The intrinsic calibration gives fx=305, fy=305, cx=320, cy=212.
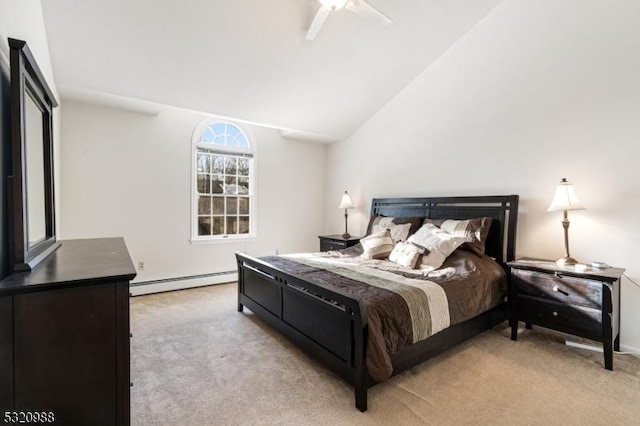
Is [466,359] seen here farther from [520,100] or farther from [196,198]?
[196,198]

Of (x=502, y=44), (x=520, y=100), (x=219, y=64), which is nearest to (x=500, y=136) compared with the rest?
(x=520, y=100)

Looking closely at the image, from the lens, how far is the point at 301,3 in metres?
2.73

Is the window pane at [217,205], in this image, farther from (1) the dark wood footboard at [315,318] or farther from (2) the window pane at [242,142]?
(1) the dark wood footboard at [315,318]

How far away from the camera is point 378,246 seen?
138 inches

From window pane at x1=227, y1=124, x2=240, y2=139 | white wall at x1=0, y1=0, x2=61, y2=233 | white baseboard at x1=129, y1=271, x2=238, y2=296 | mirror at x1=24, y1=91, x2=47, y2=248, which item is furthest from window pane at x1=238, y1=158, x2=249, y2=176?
mirror at x1=24, y1=91, x2=47, y2=248

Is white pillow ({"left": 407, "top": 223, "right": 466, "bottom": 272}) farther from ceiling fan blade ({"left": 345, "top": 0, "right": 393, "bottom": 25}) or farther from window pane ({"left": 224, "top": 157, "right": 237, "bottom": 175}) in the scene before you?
window pane ({"left": 224, "top": 157, "right": 237, "bottom": 175})

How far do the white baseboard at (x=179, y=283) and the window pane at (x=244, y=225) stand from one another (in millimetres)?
671

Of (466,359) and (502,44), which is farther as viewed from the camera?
(502,44)

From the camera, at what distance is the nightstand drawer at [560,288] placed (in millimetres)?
2334

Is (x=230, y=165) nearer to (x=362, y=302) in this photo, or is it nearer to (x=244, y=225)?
(x=244, y=225)

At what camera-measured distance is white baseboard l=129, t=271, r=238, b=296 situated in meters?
4.04

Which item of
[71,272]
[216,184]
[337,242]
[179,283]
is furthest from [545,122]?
[179,283]

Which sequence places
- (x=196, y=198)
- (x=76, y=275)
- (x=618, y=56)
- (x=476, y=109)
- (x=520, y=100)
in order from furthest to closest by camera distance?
(x=196, y=198) → (x=476, y=109) → (x=520, y=100) → (x=618, y=56) → (x=76, y=275)

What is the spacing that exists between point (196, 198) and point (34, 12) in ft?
8.86
